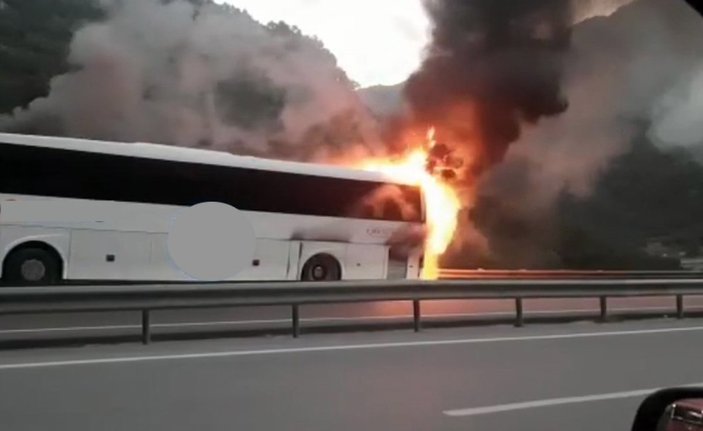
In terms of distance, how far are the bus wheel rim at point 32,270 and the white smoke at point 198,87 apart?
1643mm

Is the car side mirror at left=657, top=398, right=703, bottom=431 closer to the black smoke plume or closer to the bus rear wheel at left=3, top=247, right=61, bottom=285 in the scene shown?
the bus rear wheel at left=3, top=247, right=61, bottom=285

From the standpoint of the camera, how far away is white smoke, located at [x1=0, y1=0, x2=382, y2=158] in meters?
11.7

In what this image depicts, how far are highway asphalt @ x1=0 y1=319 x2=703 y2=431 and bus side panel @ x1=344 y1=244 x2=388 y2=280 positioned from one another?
7.63 ft

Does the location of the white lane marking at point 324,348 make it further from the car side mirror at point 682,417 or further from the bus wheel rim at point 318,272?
the car side mirror at point 682,417

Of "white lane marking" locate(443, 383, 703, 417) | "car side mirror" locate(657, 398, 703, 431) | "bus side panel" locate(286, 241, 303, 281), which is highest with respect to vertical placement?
"bus side panel" locate(286, 241, 303, 281)

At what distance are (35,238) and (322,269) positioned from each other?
3910 mm

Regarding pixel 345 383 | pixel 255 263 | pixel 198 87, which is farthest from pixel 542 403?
pixel 198 87

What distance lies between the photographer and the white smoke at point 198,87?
1173 cm

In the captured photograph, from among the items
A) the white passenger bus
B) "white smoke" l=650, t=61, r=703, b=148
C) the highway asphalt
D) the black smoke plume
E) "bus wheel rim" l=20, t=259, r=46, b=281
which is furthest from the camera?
"white smoke" l=650, t=61, r=703, b=148

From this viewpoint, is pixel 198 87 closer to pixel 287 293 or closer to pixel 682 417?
pixel 287 293

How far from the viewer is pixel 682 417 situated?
2.23m

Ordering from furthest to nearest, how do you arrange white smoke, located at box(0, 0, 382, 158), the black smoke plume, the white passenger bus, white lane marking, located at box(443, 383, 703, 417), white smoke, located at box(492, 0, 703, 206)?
white smoke, located at box(492, 0, 703, 206) → the black smoke plume → white smoke, located at box(0, 0, 382, 158) → the white passenger bus → white lane marking, located at box(443, 383, 703, 417)

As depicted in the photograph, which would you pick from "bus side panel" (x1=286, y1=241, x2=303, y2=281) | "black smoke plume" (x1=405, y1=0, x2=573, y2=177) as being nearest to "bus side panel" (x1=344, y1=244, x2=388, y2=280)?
"bus side panel" (x1=286, y1=241, x2=303, y2=281)

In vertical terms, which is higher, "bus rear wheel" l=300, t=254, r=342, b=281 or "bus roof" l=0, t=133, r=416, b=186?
"bus roof" l=0, t=133, r=416, b=186
